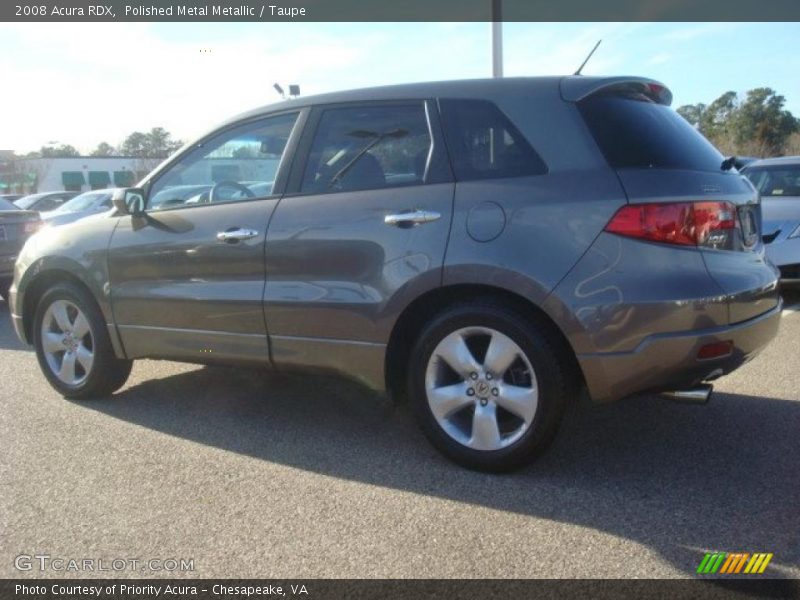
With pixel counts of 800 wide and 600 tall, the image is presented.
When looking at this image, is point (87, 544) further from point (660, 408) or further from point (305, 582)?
point (660, 408)

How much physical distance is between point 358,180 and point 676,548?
228 cm

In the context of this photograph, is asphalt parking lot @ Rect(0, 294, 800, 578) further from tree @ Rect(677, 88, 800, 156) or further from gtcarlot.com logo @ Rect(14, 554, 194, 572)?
tree @ Rect(677, 88, 800, 156)

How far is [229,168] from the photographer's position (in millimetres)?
4531

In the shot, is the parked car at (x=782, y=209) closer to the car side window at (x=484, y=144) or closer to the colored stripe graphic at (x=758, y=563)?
the car side window at (x=484, y=144)

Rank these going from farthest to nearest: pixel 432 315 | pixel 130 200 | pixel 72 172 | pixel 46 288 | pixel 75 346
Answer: pixel 72 172, pixel 46 288, pixel 75 346, pixel 130 200, pixel 432 315

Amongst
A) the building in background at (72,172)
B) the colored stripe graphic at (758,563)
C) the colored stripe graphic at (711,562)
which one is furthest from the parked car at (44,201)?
the building in background at (72,172)

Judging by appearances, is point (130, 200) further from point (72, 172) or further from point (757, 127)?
point (72, 172)

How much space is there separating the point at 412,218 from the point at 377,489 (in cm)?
130

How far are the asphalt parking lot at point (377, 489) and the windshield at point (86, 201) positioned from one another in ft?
37.7

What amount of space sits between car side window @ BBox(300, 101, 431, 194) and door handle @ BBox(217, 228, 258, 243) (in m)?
0.37

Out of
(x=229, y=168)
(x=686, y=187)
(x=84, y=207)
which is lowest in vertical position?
(x=84, y=207)

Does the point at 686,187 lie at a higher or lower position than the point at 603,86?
lower

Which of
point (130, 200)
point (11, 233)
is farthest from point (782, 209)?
point (11, 233)

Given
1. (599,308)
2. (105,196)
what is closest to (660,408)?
(599,308)
